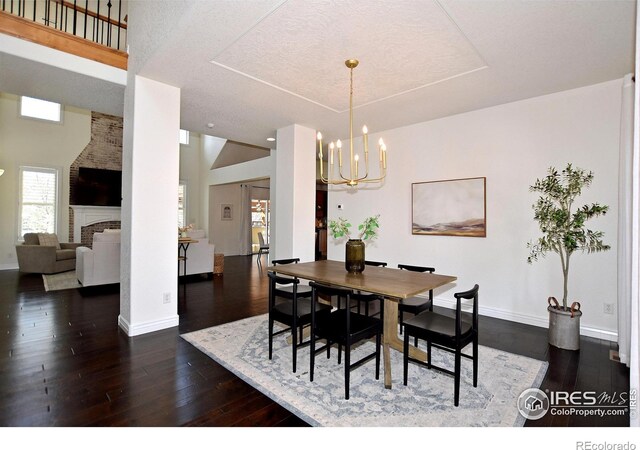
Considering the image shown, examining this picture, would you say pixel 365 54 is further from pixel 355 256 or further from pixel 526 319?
pixel 526 319

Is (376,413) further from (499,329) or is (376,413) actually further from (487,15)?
(487,15)

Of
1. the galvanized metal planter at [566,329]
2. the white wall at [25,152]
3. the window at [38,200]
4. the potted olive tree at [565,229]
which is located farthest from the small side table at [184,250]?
the galvanized metal planter at [566,329]

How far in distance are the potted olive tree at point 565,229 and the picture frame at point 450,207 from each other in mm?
667

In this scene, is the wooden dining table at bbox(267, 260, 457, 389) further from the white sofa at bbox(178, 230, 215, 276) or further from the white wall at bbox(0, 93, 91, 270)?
the white wall at bbox(0, 93, 91, 270)

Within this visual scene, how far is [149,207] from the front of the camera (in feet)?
11.3

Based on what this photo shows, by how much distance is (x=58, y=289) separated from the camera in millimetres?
5273

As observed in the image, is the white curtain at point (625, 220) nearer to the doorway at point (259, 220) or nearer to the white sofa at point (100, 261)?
the white sofa at point (100, 261)

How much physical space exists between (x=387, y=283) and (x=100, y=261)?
5398mm

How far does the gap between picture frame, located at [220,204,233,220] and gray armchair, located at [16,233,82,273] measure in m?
4.44

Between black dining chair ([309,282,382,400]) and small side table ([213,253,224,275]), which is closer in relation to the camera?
black dining chair ([309,282,382,400])

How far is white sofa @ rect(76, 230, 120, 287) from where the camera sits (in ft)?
17.7

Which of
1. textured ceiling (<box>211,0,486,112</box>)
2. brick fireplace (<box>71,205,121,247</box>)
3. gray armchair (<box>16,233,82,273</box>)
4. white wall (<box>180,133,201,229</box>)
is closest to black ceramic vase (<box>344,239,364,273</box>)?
textured ceiling (<box>211,0,486,112</box>)

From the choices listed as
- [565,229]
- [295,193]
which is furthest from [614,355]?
[295,193]

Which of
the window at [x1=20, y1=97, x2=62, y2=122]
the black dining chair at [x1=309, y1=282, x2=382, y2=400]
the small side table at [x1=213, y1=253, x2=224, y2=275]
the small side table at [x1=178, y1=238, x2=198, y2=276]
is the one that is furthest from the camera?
the window at [x1=20, y1=97, x2=62, y2=122]
